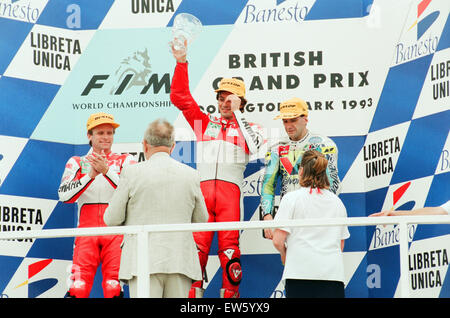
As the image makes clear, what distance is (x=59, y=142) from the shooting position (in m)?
8.10

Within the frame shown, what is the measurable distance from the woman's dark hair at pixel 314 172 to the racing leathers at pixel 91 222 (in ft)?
5.63

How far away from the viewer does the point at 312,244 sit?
5.52 meters

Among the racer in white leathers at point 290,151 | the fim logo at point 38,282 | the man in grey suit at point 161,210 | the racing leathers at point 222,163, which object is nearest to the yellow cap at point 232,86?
the racing leathers at point 222,163

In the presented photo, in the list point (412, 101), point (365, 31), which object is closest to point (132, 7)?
point (365, 31)

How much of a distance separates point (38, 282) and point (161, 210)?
261cm

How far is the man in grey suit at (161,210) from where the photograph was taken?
5.55 m

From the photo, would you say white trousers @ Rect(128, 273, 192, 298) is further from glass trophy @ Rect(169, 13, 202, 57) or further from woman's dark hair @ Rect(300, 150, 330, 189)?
glass trophy @ Rect(169, 13, 202, 57)

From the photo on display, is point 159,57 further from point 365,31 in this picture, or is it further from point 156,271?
point 156,271

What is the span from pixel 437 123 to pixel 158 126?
2645 millimetres

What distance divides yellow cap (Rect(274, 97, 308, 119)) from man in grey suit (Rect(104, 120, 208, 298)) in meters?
1.64

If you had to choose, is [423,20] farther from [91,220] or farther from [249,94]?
[91,220]

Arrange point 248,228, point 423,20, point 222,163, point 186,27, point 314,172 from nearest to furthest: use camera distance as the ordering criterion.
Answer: point 248,228, point 314,172, point 222,163, point 423,20, point 186,27

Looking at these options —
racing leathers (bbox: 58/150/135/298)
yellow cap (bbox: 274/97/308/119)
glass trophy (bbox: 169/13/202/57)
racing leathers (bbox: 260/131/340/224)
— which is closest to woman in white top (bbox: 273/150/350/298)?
racing leathers (bbox: 260/131/340/224)

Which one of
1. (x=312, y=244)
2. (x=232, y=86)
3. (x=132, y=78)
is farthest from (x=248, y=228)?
(x=132, y=78)
